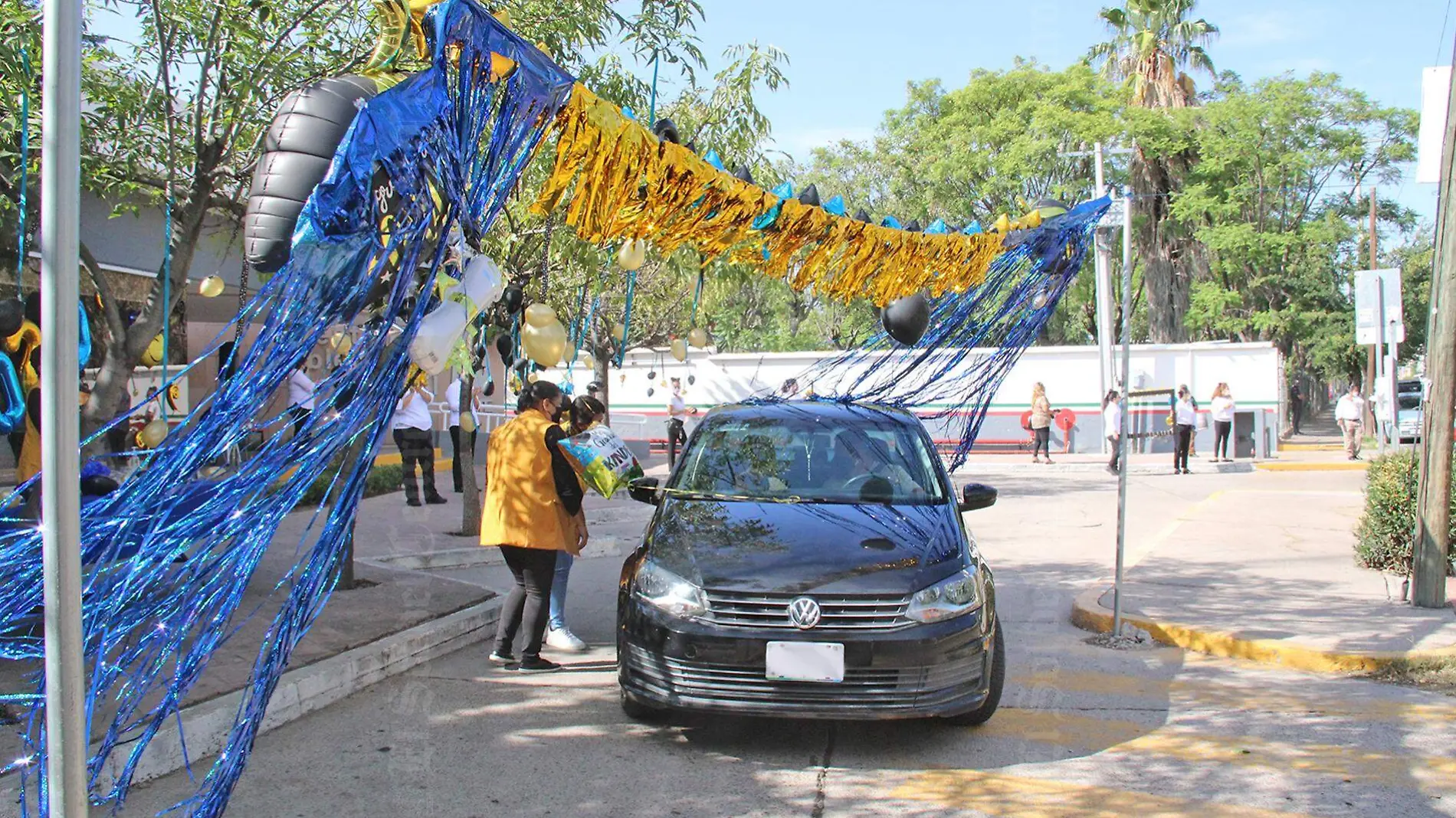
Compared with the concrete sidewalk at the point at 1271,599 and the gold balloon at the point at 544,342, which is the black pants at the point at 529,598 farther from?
the concrete sidewalk at the point at 1271,599

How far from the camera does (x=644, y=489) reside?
242 inches

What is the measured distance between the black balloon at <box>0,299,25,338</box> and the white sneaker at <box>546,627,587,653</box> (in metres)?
3.25

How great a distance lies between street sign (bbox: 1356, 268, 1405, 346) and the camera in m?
13.9

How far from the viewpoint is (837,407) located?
6.61 meters

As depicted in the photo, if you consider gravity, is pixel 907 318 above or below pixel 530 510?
above

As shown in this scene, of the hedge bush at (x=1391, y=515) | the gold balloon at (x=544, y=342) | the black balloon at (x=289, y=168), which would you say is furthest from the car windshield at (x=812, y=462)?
the hedge bush at (x=1391, y=515)

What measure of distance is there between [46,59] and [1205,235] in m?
30.5

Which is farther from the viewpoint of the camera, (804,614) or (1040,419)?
(1040,419)

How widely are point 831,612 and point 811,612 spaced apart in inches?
3.4

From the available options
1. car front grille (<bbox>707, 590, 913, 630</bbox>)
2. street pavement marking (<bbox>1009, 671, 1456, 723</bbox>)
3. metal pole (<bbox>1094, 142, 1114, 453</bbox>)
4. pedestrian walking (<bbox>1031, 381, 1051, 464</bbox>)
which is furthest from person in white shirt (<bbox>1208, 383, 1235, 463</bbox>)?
car front grille (<bbox>707, 590, 913, 630</bbox>)

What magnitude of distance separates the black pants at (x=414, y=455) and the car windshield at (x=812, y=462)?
22.1 ft

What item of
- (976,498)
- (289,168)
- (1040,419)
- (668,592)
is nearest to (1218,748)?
(976,498)

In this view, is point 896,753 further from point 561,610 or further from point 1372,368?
point 1372,368

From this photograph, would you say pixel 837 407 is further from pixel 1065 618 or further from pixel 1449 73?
pixel 1449 73
